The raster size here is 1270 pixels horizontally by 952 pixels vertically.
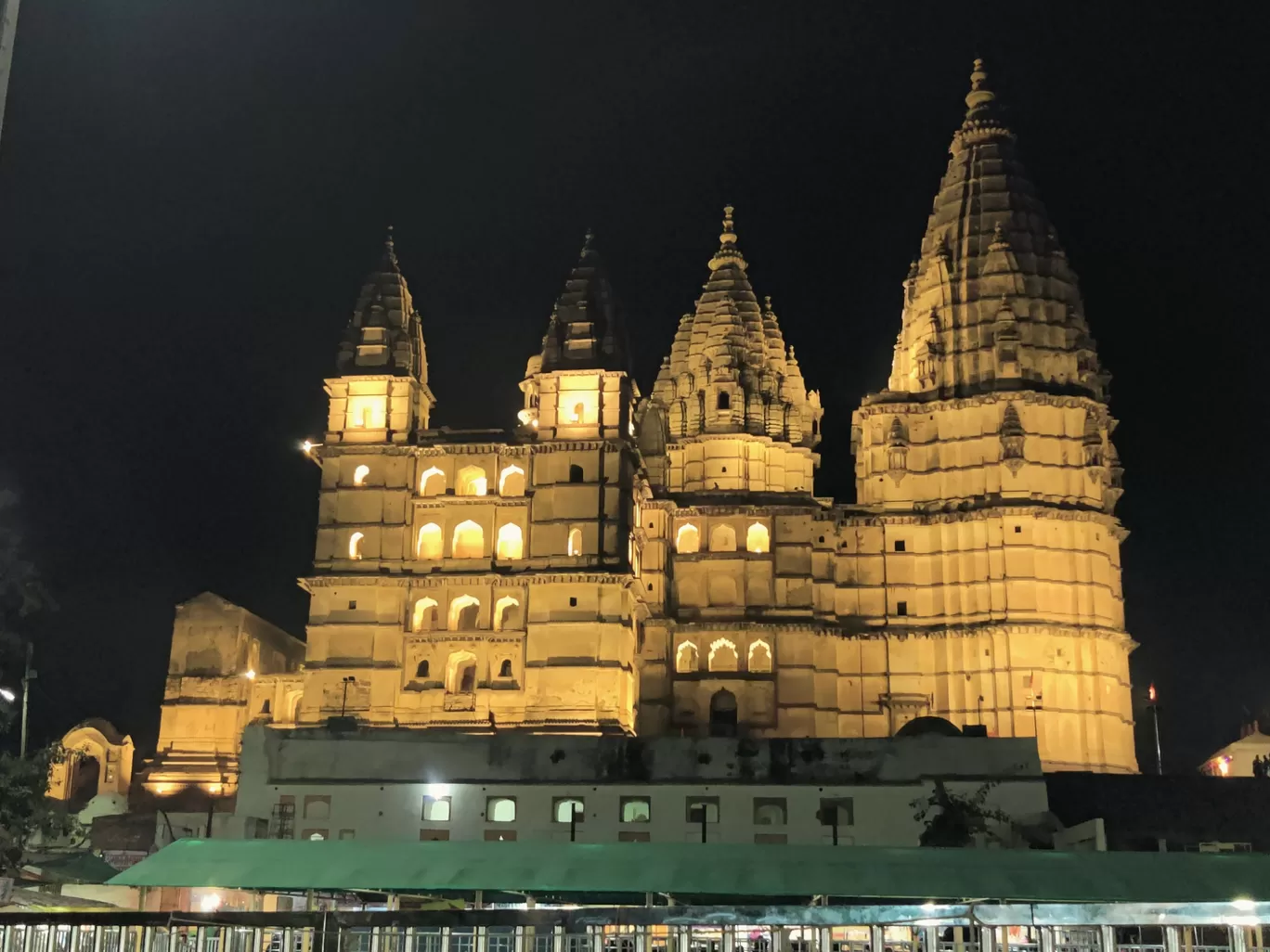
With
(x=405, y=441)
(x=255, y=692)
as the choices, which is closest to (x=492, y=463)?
(x=405, y=441)

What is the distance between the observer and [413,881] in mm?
A: 26047

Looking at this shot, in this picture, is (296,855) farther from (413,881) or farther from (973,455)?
(973,455)

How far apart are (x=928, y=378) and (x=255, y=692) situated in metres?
26.6

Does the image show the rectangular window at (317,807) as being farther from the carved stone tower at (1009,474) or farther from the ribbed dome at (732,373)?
the ribbed dome at (732,373)

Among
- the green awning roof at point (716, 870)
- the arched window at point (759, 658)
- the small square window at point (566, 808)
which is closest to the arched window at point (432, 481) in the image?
the arched window at point (759, 658)

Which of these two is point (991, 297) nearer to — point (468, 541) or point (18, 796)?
point (468, 541)

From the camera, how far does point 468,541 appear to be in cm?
5459

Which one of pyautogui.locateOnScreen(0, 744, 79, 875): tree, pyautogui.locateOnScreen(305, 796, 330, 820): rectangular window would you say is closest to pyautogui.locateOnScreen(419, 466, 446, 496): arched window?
pyautogui.locateOnScreen(305, 796, 330, 820): rectangular window

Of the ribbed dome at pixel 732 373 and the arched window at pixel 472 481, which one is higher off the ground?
the ribbed dome at pixel 732 373

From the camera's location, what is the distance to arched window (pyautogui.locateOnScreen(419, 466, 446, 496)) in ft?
180

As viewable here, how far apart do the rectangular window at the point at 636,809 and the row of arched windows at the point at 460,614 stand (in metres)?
11.5

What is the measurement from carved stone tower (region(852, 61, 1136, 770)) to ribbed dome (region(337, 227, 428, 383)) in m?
16.8

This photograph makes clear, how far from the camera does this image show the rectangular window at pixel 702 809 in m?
41.8

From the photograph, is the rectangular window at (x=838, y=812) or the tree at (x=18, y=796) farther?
the rectangular window at (x=838, y=812)
